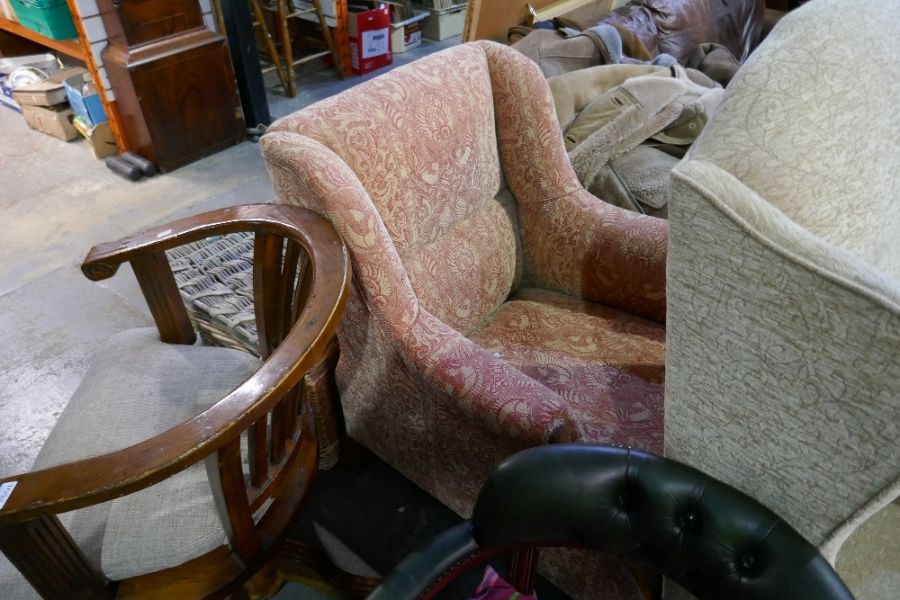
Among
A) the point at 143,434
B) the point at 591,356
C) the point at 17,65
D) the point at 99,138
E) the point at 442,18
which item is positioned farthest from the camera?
the point at 442,18

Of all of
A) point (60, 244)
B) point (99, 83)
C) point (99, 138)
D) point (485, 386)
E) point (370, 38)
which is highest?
point (485, 386)

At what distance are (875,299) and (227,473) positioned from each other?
2.33 ft

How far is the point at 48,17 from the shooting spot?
7.74 feet

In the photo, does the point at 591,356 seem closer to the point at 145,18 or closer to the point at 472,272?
the point at 472,272

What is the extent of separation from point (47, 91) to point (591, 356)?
2.71 meters

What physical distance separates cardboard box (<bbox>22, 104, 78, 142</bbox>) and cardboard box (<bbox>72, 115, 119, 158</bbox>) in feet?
0.33

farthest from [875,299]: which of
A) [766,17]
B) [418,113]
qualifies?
[766,17]

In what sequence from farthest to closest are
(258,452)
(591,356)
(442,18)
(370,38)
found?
(442,18)
(370,38)
(591,356)
(258,452)

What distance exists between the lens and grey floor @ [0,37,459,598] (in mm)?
1660

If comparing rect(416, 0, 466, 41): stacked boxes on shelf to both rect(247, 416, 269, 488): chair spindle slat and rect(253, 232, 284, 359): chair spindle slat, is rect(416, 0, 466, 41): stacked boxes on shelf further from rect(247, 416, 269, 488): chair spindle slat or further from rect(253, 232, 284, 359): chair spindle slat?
rect(247, 416, 269, 488): chair spindle slat

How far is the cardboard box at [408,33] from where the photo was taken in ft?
12.2

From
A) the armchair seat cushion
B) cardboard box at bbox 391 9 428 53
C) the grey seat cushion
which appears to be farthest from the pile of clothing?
cardboard box at bbox 391 9 428 53

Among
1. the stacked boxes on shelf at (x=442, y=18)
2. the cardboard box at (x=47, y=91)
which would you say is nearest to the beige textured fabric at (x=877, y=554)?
the cardboard box at (x=47, y=91)

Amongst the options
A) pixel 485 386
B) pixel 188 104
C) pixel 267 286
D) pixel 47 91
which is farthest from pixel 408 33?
pixel 485 386
